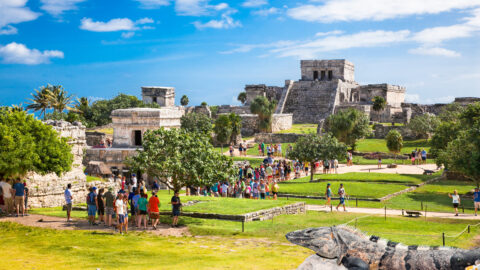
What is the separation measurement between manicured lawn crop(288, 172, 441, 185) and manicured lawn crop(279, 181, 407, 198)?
1.53 meters

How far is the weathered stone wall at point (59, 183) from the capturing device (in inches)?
867

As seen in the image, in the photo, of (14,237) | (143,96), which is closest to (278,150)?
(14,237)

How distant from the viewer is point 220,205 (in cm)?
2100

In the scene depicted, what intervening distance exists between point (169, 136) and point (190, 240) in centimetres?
540

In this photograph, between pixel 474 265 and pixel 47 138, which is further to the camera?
pixel 47 138

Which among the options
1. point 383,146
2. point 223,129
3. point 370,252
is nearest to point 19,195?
point 370,252

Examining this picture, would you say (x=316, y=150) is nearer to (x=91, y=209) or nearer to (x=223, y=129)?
(x=223, y=129)

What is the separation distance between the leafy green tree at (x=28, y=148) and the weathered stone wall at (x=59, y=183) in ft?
4.42

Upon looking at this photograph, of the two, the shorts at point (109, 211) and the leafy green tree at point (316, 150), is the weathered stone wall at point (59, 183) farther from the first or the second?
the leafy green tree at point (316, 150)

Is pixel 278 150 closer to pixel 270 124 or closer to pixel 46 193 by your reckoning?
pixel 270 124


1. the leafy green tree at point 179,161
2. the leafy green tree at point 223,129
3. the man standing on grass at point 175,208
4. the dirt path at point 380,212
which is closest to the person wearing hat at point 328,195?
the dirt path at point 380,212

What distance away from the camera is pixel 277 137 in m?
51.8

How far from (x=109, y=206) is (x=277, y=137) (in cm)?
3588

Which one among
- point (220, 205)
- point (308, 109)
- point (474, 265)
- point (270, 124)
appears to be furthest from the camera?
point (308, 109)
